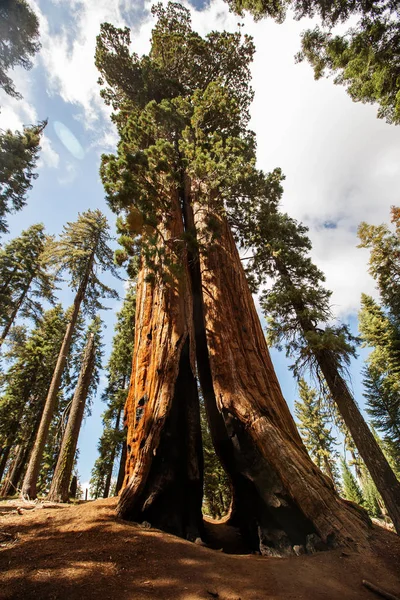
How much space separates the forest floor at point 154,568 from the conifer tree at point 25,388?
15826 millimetres

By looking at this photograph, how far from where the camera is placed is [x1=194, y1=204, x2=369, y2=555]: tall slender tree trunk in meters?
4.31

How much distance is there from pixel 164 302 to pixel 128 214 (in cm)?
281

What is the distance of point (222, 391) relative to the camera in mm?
5660

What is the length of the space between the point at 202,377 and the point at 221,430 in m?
1.42

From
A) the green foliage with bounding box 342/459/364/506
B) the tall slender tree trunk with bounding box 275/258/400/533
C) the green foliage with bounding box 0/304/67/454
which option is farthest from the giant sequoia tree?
the green foliage with bounding box 342/459/364/506

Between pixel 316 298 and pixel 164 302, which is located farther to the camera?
pixel 316 298

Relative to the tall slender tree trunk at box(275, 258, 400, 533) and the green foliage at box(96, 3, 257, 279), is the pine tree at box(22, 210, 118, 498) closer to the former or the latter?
the green foliage at box(96, 3, 257, 279)

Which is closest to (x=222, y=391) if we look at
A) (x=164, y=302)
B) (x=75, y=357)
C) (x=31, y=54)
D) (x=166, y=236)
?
(x=164, y=302)

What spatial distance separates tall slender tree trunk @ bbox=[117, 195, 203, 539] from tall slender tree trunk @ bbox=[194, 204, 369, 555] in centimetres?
81

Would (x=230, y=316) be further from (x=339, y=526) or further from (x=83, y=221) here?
(x=83, y=221)

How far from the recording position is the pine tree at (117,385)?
16.4 meters

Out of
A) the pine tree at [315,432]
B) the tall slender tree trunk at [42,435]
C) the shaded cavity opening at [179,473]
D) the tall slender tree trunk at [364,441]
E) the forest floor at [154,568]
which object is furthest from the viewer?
the pine tree at [315,432]

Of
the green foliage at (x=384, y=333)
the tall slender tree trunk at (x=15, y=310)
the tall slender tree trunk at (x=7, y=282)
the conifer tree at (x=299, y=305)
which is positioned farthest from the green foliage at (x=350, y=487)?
the tall slender tree trunk at (x=7, y=282)

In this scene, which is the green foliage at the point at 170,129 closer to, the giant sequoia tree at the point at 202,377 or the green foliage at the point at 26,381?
the giant sequoia tree at the point at 202,377
